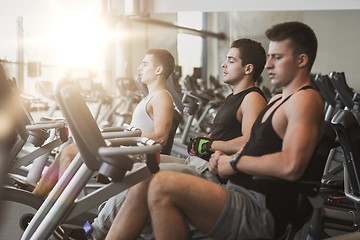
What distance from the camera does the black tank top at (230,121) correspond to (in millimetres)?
2102

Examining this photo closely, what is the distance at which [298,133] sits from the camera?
128 centimetres

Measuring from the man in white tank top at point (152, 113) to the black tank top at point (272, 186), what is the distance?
34.9 inches

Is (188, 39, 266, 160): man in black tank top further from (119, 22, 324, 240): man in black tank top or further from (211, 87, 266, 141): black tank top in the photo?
(119, 22, 324, 240): man in black tank top

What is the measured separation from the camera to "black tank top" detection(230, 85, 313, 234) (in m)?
1.40

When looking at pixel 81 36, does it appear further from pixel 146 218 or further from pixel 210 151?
pixel 146 218

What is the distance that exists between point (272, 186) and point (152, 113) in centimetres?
122

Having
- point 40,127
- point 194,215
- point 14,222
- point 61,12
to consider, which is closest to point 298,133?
point 194,215

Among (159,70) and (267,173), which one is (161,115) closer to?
(159,70)

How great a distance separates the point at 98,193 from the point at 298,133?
Answer: 2.70ft

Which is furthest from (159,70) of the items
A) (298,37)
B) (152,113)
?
(298,37)

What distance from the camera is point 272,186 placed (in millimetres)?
1407

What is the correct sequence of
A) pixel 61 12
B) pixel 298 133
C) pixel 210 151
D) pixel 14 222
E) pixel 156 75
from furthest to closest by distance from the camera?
pixel 61 12 → pixel 156 75 → pixel 14 222 → pixel 210 151 → pixel 298 133

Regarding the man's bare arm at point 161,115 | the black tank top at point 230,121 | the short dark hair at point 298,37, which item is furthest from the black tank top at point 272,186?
the man's bare arm at point 161,115

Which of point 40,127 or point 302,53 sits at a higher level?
point 302,53
